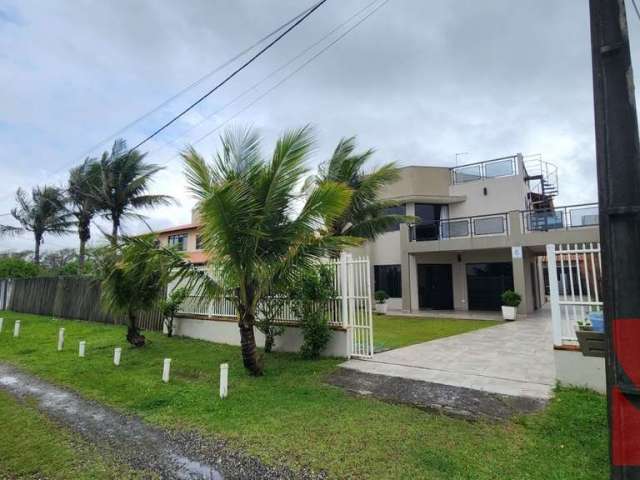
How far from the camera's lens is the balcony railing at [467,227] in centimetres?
1759

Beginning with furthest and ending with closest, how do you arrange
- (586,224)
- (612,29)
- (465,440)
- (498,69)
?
(586,224), (498,69), (465,440), (612,29)

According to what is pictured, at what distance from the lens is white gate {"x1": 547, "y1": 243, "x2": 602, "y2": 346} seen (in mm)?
5418

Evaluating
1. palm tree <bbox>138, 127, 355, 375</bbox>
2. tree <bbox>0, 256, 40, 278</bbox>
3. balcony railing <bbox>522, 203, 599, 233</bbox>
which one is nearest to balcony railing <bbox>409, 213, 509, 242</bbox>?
balcony railing <bbox>522, 203, 599, 233</bbox>

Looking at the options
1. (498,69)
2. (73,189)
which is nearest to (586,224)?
(498,69)

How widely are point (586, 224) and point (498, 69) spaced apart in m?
9.43

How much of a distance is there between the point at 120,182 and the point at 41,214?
928 centimetres

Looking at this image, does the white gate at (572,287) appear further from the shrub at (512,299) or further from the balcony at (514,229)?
the shrub at (512,299)

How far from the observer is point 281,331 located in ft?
28.0

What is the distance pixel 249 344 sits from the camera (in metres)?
6.86

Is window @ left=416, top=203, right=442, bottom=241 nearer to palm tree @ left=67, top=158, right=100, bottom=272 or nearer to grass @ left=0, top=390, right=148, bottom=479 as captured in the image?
grass @ left=0, top=390, right=148, bottom=479

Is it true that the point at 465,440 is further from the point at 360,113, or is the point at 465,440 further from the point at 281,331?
the point at 360,113

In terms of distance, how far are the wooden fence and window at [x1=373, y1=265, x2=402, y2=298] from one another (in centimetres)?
1221

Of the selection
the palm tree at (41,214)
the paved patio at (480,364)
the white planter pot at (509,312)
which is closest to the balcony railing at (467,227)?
the white planter pot at (509,312)

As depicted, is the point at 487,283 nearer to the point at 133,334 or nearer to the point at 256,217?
the point at 256,217
